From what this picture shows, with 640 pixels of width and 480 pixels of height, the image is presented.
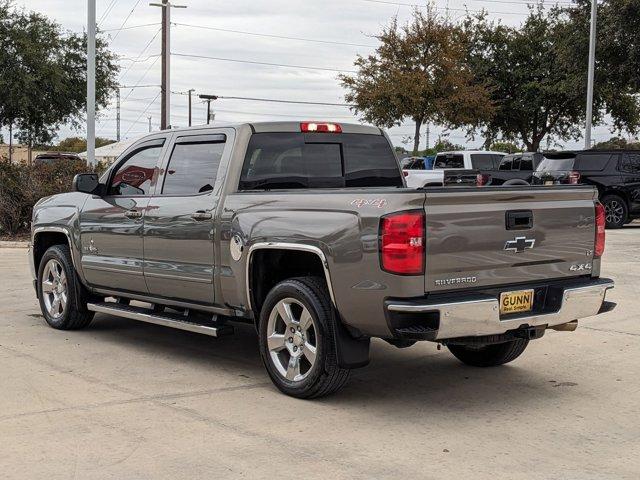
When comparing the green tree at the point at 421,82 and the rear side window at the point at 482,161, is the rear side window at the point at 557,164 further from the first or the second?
the green tree at the point at 421,82

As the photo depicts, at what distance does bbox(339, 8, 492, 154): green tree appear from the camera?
4006 cm

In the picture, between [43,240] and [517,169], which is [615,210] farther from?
[43,240]

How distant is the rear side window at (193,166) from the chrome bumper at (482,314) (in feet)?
7.44

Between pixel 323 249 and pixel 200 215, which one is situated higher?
pixel 200 215

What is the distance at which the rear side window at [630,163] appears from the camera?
21109 millimetres

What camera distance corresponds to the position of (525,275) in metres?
5.77

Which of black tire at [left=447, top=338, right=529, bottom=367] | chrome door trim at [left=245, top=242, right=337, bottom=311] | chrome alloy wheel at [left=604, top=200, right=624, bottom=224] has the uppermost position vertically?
chrome door trim at [left=245, top=242, right=337, bottom=311]

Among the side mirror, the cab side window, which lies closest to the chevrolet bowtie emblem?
the cab side window

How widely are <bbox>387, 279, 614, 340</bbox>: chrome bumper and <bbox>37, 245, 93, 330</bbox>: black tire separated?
4.08 m

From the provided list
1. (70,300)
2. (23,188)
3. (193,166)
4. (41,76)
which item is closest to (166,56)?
(41,76)

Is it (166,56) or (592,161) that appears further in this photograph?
(166,56)

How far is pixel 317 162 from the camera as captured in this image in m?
7.05

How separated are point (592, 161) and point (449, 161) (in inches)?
278

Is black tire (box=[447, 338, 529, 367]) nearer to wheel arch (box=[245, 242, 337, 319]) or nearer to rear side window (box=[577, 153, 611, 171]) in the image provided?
wheel arch (box=[245, 242, 337, 319])
